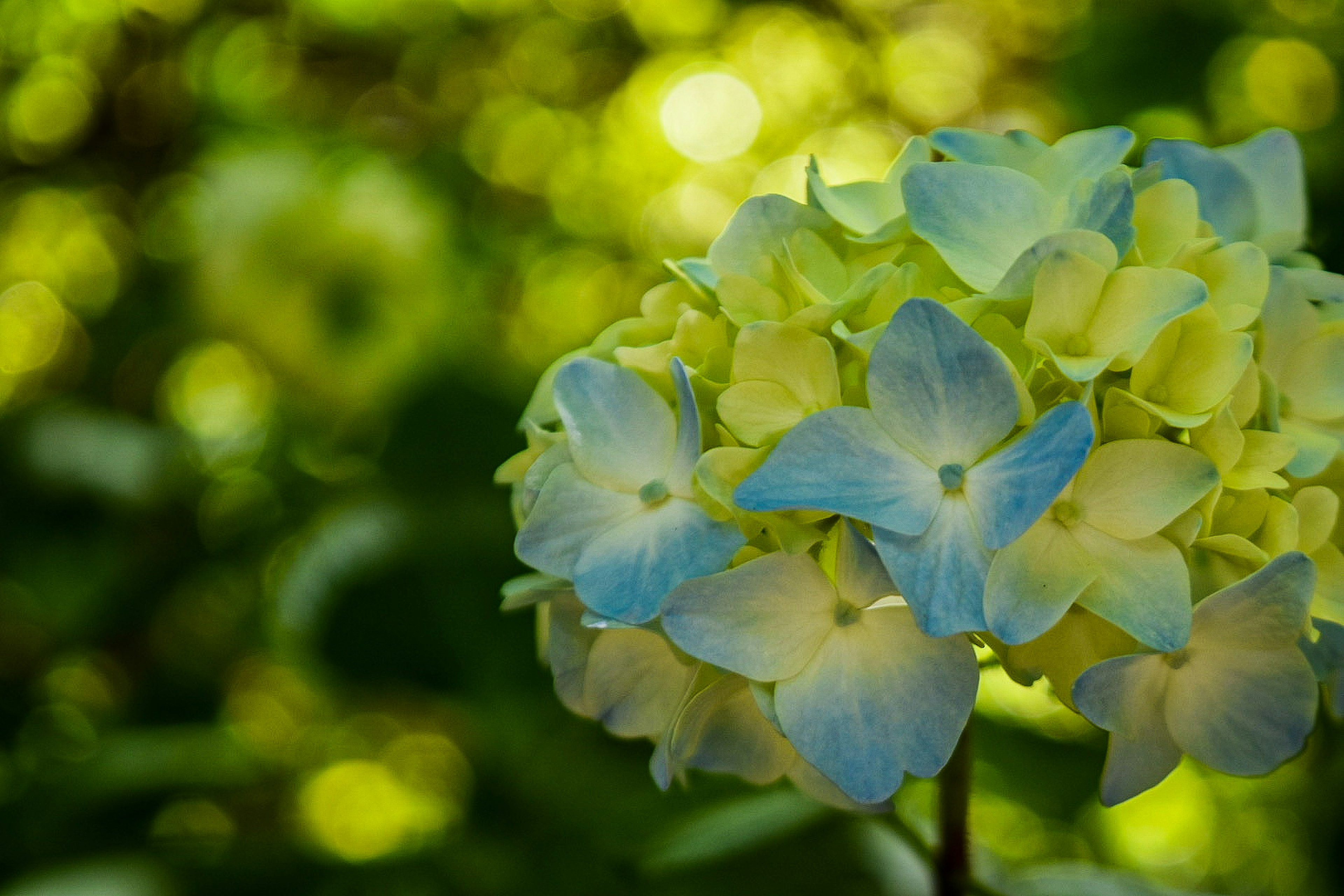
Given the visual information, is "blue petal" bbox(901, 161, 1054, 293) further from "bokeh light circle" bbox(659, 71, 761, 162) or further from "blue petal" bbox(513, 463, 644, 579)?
"bokeh light circle" bbox(659, 71, 761, 162)

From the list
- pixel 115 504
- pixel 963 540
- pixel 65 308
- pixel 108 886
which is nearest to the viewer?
pixel 963 540

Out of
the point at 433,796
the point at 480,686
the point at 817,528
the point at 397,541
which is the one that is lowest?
the point at 433,796

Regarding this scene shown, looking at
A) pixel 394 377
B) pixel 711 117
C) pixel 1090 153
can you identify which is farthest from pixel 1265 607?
pixel 711 117

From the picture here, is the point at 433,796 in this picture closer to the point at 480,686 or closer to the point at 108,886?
the point at 480,686

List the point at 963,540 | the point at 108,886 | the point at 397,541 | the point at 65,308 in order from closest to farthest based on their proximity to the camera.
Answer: the point at 963,540 → the point at 108,886 → the point at 397,541 → the point at 65,308

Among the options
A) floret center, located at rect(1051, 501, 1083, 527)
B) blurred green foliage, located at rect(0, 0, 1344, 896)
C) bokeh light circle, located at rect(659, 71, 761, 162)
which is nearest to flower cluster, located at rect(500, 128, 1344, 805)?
floret center, located at rect(1051, 501, 1083, 527)

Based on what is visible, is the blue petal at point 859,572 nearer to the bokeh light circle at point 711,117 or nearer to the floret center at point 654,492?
the floret center at point 654,492

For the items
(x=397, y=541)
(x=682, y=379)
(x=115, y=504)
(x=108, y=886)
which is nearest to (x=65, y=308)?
(x=115, y=504)

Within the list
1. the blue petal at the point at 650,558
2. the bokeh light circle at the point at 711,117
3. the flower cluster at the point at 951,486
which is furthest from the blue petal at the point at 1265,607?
the bokeh light circle at the point at 711,117
